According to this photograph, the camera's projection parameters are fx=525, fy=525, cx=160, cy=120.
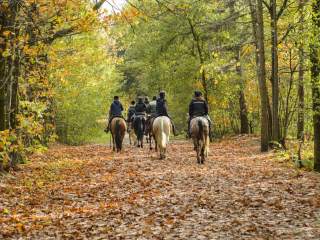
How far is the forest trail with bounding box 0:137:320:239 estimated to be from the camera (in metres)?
9.00

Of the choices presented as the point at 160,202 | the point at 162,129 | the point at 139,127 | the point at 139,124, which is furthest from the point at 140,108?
the point at 160,202

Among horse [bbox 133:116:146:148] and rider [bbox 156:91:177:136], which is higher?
rider [bbox 156:91:177:136]

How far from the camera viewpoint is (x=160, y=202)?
38.2ft

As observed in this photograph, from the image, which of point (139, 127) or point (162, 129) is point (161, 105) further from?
point (139, 127)

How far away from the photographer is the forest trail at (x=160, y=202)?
9000 mm

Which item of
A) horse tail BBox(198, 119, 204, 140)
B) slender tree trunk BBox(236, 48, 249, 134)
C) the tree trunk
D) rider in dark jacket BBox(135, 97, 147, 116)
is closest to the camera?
horse tail BBox(198, 119, 204, 140)

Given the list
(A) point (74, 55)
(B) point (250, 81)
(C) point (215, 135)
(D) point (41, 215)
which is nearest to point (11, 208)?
(D) point (41, 215)

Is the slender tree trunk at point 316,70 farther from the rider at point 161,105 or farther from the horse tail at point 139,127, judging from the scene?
the horse tail at point 139,127

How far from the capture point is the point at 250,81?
33.8m

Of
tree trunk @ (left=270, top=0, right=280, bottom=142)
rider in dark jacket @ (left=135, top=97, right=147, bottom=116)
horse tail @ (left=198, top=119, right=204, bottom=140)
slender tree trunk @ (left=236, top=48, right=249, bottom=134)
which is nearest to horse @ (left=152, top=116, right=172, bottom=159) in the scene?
horse tail @ (left=198, top=119, right=204, bottom=140)

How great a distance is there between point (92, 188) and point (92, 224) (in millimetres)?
4263

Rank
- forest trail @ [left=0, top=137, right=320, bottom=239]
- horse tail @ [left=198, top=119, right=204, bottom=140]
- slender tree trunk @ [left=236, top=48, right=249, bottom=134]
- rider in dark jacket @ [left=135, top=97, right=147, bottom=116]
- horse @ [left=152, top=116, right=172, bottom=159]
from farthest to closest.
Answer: slender tree trunk @ [left=236, top=48, right=249, bottom=134]
rider in dark jacket @ [left=135, top=97, right=147, bottom=116]
horse @ [left=152, top=116, right=172, bottom=159]
horse tail @ [left=198, top=119, right=204, bottom=140]
forest trail @ [left=0, top=137, right=320, bottom=239]

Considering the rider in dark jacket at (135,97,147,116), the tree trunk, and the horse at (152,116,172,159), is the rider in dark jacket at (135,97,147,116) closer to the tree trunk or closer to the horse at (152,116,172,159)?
the horse at (152,116,172,159)

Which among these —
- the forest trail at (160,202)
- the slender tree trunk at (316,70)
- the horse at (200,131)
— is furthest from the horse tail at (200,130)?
the slender tree trunk at (316,70)
